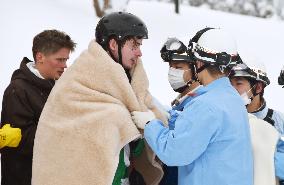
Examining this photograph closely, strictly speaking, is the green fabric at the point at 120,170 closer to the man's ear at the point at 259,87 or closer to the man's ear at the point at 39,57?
the man's ear at the point at 39,57

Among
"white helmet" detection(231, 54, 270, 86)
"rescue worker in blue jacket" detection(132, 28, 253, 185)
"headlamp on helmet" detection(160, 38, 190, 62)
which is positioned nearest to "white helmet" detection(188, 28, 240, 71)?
"rescue worker in blue jacket" detection(132, 28, 253, 185)

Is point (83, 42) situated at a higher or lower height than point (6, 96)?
lower

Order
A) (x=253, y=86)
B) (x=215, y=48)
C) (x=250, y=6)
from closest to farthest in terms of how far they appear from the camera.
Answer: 1. (x=215, y=48)
2. (x=253, y=86)
3. (x=250, y=6)

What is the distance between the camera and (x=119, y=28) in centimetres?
290

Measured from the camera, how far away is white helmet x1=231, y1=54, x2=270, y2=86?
369cm

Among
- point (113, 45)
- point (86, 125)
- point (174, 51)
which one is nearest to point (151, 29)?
point (174, 51)

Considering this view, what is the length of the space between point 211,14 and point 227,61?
1692cm

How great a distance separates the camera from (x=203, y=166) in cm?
259

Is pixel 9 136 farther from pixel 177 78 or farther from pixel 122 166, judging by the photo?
pixel 177 78

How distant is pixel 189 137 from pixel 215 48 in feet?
1.71

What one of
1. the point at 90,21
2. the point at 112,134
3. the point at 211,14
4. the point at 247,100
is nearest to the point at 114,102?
the point at 112,134

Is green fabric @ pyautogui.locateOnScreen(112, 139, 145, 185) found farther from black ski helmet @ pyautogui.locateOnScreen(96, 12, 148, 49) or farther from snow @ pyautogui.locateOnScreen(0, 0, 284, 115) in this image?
snow @ pyautogui.locateOnScreen(0, 0, 284, 115)

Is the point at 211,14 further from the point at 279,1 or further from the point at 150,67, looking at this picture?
the point at 279,1

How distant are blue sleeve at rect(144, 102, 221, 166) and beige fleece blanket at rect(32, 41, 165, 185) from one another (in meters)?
0.24
